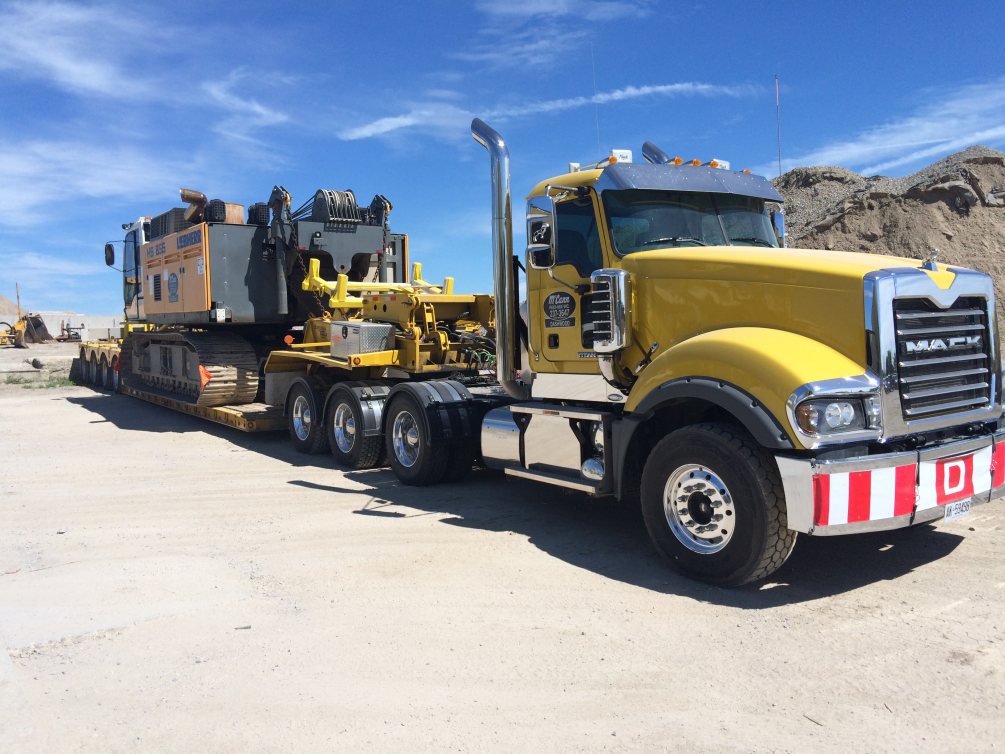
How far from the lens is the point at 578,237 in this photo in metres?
6.25

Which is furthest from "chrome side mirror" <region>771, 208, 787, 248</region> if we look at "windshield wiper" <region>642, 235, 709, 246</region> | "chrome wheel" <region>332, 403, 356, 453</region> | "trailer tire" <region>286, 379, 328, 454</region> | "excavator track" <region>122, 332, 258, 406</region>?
"excavator track" <region>122, 332, 258, 406</region>

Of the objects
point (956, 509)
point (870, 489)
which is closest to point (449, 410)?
point (870, 489)

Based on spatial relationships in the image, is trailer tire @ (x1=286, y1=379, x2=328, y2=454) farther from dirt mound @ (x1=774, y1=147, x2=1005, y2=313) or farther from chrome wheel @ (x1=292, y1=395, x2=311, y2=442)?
dirt mound @ (x1=774, y1=147, x2=1005, y2=313)

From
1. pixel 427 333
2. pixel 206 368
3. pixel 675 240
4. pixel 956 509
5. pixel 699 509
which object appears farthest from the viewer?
pixel 206 368

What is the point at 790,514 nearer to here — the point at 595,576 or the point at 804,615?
the point at 804,615

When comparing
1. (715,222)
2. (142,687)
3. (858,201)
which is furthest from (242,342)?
(858,201)

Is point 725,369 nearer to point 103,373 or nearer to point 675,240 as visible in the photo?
point 675,240

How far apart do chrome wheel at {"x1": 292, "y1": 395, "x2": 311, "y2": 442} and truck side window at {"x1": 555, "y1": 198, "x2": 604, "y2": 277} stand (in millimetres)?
5081

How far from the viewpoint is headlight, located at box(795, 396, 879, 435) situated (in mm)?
4492

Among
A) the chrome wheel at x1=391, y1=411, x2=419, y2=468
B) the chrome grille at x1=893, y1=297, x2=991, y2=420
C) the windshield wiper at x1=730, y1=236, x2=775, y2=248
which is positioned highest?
the windshield wiper at x1=730, y1=236, x2=775, y2=248

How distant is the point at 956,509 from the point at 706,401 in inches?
62.4

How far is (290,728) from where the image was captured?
3.41 metres

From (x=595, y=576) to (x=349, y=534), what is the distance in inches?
82.1

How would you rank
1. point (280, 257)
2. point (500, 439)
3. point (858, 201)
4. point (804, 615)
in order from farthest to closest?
point (858, 201) < point (280, 257) < point (500, 439) < point (804, 615)
